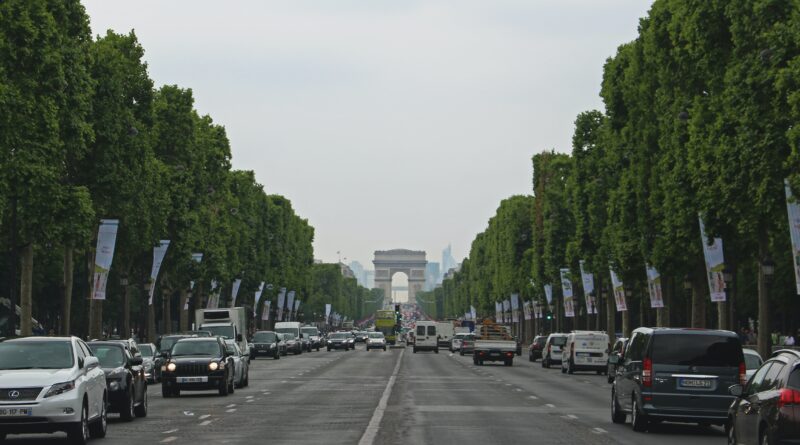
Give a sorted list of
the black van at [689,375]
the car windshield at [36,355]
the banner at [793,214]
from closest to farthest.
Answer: the car windshield at [36,355] < the black van at [689,375] < the banner at [793,214]

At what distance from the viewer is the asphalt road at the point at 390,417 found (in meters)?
23.6

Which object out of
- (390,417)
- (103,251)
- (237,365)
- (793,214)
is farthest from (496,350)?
(390,417)

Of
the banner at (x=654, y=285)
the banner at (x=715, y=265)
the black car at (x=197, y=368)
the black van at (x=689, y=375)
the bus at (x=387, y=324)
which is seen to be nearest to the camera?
the black van at (x=689, y=375)

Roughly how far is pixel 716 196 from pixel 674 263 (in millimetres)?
15155

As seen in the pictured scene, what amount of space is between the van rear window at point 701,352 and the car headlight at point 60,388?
10010 mm

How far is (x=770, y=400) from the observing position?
55.2 ft

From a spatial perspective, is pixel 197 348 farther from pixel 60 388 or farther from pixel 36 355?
pixel 60 388

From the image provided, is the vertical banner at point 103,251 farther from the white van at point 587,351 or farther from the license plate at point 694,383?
the license plate at point 694,383

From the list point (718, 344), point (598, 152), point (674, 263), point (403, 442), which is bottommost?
point (403, 442)

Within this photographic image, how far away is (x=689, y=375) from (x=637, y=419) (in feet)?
4.34

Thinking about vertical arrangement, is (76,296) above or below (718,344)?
above

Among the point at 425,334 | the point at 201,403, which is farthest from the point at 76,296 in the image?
the point at 201,403

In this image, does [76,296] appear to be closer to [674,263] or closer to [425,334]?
[425,334]

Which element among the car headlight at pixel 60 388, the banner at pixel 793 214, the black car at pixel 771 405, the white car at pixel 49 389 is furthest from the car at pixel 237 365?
the black car at pixel 771 405
